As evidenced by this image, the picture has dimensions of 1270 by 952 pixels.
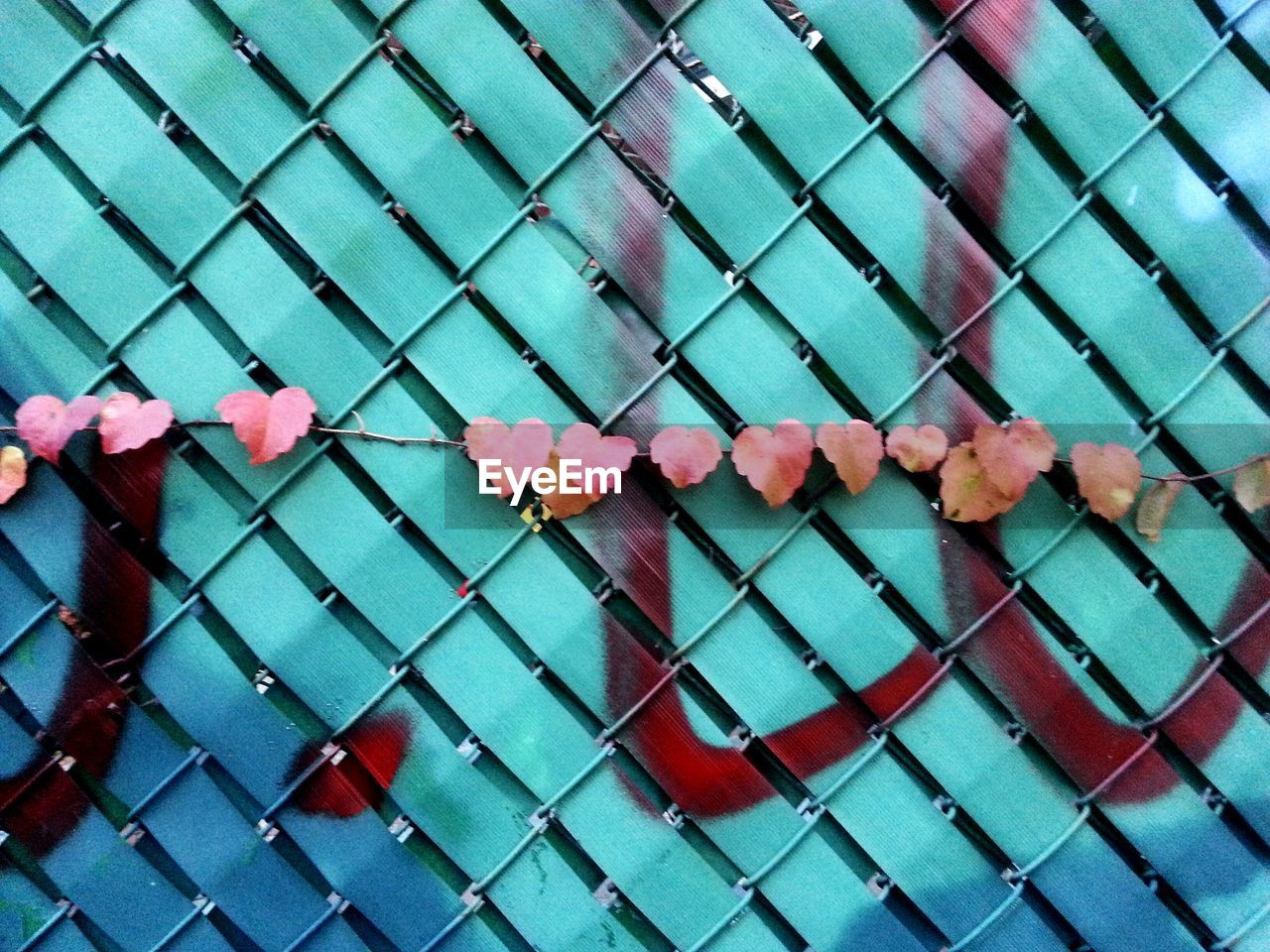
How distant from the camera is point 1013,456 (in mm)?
1322

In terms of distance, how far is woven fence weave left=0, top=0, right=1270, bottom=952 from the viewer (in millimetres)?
1318

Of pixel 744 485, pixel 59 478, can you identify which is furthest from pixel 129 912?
pixel 744 485

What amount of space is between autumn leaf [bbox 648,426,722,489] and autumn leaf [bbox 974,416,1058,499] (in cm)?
43

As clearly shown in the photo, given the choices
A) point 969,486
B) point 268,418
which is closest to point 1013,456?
point 969,486

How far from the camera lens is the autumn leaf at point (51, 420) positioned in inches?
50.8

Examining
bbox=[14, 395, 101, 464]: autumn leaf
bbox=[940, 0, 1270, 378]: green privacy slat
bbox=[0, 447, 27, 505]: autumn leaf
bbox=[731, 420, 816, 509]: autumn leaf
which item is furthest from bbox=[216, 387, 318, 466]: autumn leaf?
bbox=[940, 0, 1270, 378]: green privacy slat

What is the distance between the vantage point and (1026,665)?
1384 mm

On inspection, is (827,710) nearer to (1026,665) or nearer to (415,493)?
(1026,665)

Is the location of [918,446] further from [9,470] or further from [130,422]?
[9,470]

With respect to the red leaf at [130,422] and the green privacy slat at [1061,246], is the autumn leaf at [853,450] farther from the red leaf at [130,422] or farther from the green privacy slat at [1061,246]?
the red leaf at [130,422]

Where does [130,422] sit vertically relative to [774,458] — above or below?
above

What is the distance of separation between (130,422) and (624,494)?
31.1 inches

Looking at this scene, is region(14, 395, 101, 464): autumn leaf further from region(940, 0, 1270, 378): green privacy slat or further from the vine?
region(940, 0, 1270, 378): green privacy slat

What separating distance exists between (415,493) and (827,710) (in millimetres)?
773
